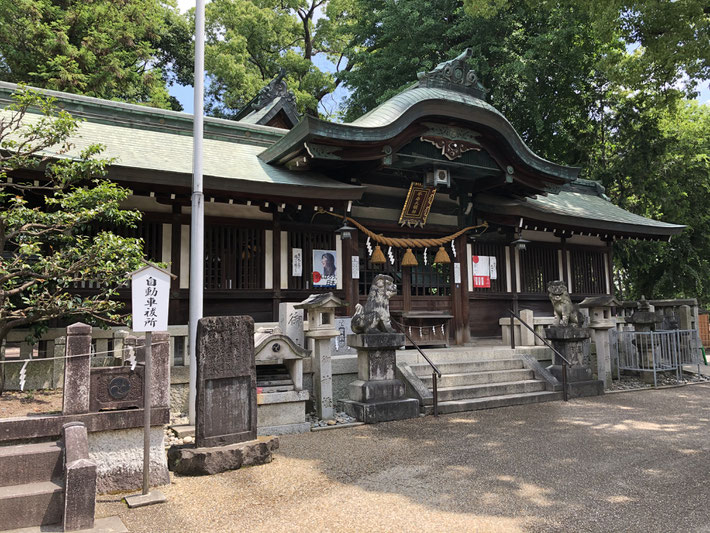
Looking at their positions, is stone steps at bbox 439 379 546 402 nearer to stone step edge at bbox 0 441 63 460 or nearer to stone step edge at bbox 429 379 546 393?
stone step edge at bbox 429 379 546 393

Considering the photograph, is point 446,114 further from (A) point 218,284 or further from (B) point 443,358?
(A) point 218,284


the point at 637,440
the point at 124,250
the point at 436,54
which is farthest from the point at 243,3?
the point at 637,440

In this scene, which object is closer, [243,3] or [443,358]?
[443,358]

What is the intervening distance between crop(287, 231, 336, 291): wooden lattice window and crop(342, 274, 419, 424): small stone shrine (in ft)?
9.25

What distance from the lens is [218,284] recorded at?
10414mm

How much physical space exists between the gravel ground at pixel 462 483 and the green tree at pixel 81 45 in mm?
17975

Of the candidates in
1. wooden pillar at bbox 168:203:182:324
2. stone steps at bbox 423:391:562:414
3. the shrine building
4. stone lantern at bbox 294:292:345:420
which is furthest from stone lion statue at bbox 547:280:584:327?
wooden pillar at bbox 168:203:182:324

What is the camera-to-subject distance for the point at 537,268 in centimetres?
1484

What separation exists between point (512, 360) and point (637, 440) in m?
3.91

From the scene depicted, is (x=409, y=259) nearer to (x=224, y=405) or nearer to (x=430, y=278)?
(x=430, y=278)

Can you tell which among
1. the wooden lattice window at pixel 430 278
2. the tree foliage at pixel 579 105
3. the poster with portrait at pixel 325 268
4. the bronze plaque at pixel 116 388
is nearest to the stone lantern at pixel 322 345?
the poster with portrait at pixel 325 268

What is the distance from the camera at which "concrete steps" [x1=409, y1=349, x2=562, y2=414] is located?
9102mm

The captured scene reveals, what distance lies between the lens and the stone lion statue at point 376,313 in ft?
28.2

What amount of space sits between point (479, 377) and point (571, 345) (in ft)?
7.38
